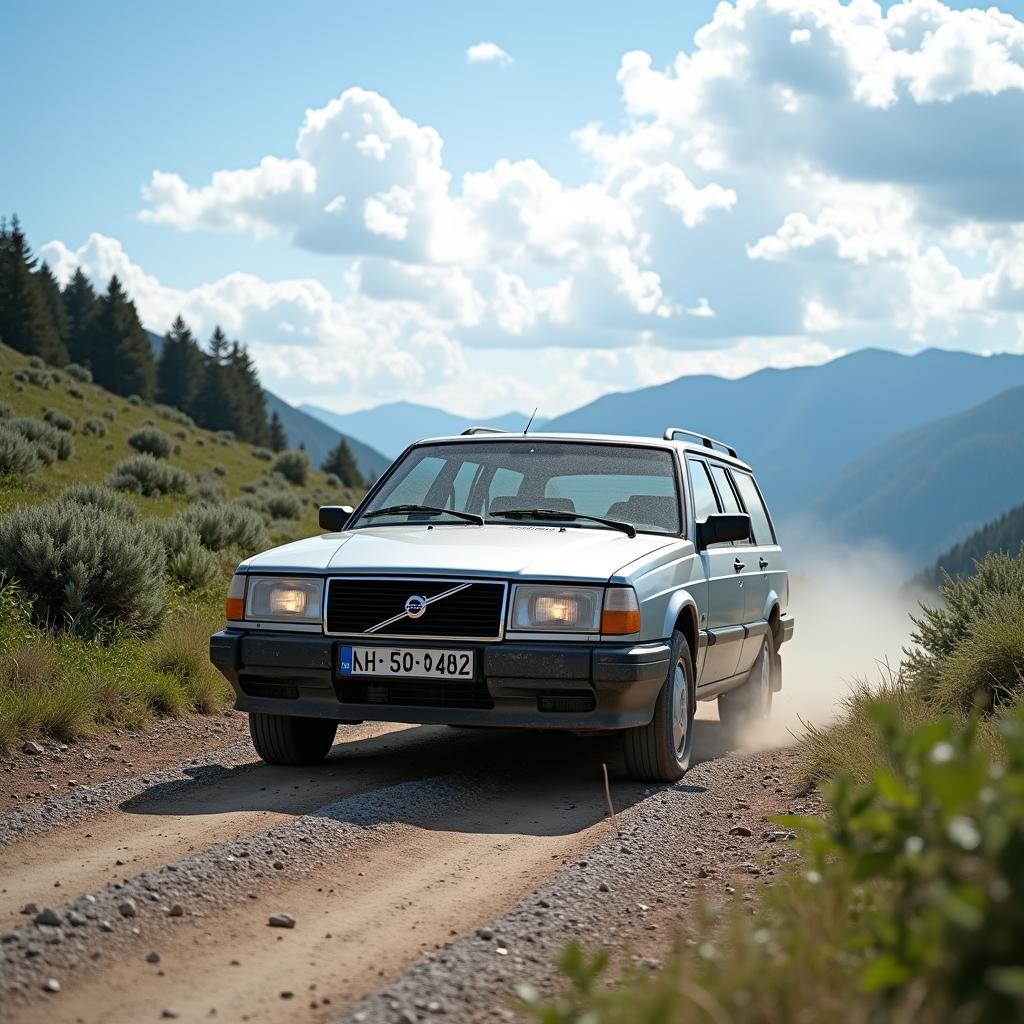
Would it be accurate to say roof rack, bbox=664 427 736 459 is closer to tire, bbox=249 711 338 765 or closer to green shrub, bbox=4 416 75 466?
tire, bbox=249 711 338 765

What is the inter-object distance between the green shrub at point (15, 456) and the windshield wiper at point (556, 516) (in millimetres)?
14944

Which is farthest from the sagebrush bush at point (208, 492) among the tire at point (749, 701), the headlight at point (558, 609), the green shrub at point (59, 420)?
the headlight at point (558, 609)

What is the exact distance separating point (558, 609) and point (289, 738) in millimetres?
1749

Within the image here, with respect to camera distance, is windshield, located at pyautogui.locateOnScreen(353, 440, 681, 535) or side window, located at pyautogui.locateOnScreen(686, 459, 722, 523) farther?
side window, located at pyautogui.locateOnScreen(686, 459, 722, 523)

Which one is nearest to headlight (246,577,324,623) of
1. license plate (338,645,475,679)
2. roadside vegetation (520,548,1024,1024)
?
license plate (338,645,475,679)

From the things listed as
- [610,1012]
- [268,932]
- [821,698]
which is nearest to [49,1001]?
[268,932]

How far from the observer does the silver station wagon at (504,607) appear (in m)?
5.87

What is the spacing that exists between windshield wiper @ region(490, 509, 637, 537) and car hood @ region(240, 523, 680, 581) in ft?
0.17

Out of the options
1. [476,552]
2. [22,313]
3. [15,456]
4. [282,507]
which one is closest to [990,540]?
[22,313]

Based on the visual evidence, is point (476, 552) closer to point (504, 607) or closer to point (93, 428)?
point (504, 607)

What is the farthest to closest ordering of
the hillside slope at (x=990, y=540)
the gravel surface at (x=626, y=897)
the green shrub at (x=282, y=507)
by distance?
the hillside slope at (x=990, y=540)
the green shrub at (x=282, y=507)
the gravel surface at (x=626, y=897)

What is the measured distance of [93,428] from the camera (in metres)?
36.9

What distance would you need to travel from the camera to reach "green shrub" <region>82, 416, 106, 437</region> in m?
36.3

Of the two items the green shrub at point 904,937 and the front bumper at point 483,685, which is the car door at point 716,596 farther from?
the green shrub at point 904,937
